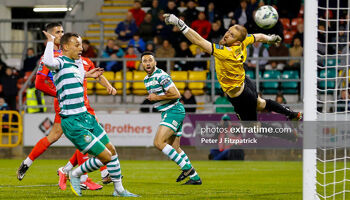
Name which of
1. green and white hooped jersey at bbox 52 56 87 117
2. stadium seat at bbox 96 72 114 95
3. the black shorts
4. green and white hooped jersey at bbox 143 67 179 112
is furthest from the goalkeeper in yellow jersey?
stadium seat at bbox 96 72 114 95

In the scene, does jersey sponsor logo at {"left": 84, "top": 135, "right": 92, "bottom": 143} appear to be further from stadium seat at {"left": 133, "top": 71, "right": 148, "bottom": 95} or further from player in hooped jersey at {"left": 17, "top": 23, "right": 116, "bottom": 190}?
stadium seat at {"left": 133, "top": 71, "right": 148, "bottom": 95}

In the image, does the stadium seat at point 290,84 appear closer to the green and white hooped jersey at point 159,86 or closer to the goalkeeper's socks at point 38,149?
the green and white hooped jersey at point 159,86

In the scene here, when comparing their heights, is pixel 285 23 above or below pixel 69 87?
above

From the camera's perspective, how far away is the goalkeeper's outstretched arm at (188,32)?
8367 mm

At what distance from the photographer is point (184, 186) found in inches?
382

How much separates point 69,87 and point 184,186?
3.14 meters

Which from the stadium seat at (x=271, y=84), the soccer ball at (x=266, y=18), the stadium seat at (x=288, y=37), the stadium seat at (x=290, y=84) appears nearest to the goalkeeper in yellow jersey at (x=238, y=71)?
the soccer ball at (x=266, y=18)

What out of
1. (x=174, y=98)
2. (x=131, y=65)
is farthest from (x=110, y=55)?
(x=174, y=98)

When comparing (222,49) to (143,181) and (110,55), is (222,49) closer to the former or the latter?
(143,181)

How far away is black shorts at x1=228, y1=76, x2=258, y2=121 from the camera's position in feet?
32.3

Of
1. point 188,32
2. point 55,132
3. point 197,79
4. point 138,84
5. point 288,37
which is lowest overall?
point 55,132

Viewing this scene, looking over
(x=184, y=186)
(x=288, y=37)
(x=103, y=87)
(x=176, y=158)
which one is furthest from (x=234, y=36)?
(x=288, y=37)

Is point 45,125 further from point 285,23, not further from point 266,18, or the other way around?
point 266,18

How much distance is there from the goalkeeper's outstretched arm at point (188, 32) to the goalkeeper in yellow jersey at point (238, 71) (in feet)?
0.25
